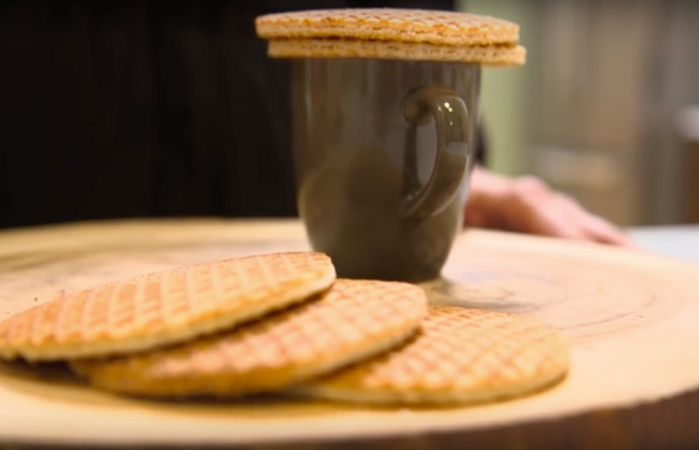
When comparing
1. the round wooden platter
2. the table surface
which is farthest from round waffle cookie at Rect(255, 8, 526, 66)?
the table surface

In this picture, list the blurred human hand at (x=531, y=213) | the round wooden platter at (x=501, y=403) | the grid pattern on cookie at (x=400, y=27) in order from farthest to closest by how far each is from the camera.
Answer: the blurred human hand at (x=531, y=213) → the grid pattern on cookie at (x=400, y=27) → the round wooden platter at (x=501, y=403)

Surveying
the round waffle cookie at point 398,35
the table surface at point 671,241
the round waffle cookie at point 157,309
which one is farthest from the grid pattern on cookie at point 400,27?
the table surface at point 671,241

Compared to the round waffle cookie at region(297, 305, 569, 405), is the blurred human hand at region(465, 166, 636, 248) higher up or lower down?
lower down

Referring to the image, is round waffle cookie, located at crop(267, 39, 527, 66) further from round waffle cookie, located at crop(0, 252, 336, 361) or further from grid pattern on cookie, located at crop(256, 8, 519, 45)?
round waffle cookie, located at crop(0, 252, 336, 361)

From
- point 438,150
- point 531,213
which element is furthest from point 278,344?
point 531,213

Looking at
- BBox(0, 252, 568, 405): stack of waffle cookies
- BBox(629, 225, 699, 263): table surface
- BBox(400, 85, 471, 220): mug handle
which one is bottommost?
BBox(629, 225, 699, 263): table surface

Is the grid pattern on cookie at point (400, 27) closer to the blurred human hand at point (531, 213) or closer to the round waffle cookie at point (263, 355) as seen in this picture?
the round waffle cookie at point (263, 355)
